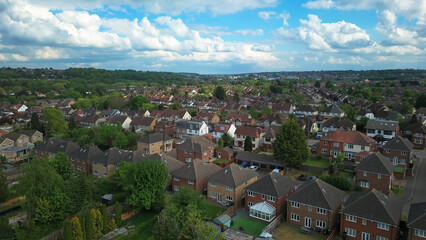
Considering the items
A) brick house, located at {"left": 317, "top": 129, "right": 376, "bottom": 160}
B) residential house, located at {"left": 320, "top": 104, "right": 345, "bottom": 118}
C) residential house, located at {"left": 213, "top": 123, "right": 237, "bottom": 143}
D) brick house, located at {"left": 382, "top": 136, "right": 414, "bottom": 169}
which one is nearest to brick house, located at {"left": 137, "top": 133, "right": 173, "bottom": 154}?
residential house, located at {"left": 213, "top": 123, "right": 237, "bottom": 143}

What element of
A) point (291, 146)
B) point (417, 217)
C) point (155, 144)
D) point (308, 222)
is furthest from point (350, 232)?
point (155, 144)

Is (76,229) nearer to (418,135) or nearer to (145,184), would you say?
(145,184)

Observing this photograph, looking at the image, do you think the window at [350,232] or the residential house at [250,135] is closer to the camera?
the window at [350,232]

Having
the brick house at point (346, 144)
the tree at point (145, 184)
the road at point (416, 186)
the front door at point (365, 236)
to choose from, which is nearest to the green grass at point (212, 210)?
the tree at point (145, 184)

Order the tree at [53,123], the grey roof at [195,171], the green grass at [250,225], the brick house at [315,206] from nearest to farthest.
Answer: the brick house at [315,206], the green grass at [250,225], the grey roof at [195,171], the tree at [53,123]

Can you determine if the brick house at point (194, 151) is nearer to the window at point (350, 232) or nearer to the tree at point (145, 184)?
the tree at point (145, 184)

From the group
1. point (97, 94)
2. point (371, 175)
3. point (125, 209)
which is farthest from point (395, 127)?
point (97, 94)
